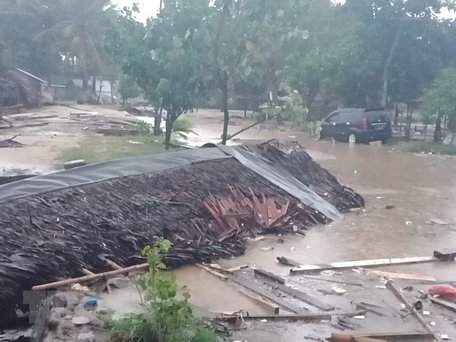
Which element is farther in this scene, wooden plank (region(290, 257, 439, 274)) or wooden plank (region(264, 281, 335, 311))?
wooden plank (region(290, 257, 439, 274))

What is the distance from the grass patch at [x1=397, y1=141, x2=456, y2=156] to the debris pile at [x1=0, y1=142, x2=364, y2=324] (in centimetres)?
1328

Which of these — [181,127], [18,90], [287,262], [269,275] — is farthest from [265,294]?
[18,90]

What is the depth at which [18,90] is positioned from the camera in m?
33.2

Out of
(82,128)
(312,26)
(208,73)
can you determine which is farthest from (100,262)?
(312,26)

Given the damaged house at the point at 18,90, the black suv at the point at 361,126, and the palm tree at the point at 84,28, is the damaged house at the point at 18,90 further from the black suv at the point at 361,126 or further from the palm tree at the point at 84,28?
the black suv at the point at 361,126

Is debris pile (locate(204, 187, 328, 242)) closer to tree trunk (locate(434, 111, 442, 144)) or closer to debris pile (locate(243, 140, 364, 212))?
debris pile (locate(243, 140, 364, 212))

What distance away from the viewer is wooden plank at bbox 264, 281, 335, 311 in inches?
281

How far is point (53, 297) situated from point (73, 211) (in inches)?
88.6

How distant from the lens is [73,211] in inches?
326

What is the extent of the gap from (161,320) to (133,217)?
160 inches

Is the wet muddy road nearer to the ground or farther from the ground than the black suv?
nearer to the ground

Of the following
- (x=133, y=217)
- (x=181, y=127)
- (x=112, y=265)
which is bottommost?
(x=112, y=265)

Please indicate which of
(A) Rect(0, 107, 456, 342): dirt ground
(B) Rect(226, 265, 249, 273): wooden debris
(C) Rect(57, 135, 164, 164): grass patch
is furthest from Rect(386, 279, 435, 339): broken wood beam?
(C) Rect(57, 135, 164, 164): grass patch

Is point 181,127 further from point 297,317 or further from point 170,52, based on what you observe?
point 297,317
